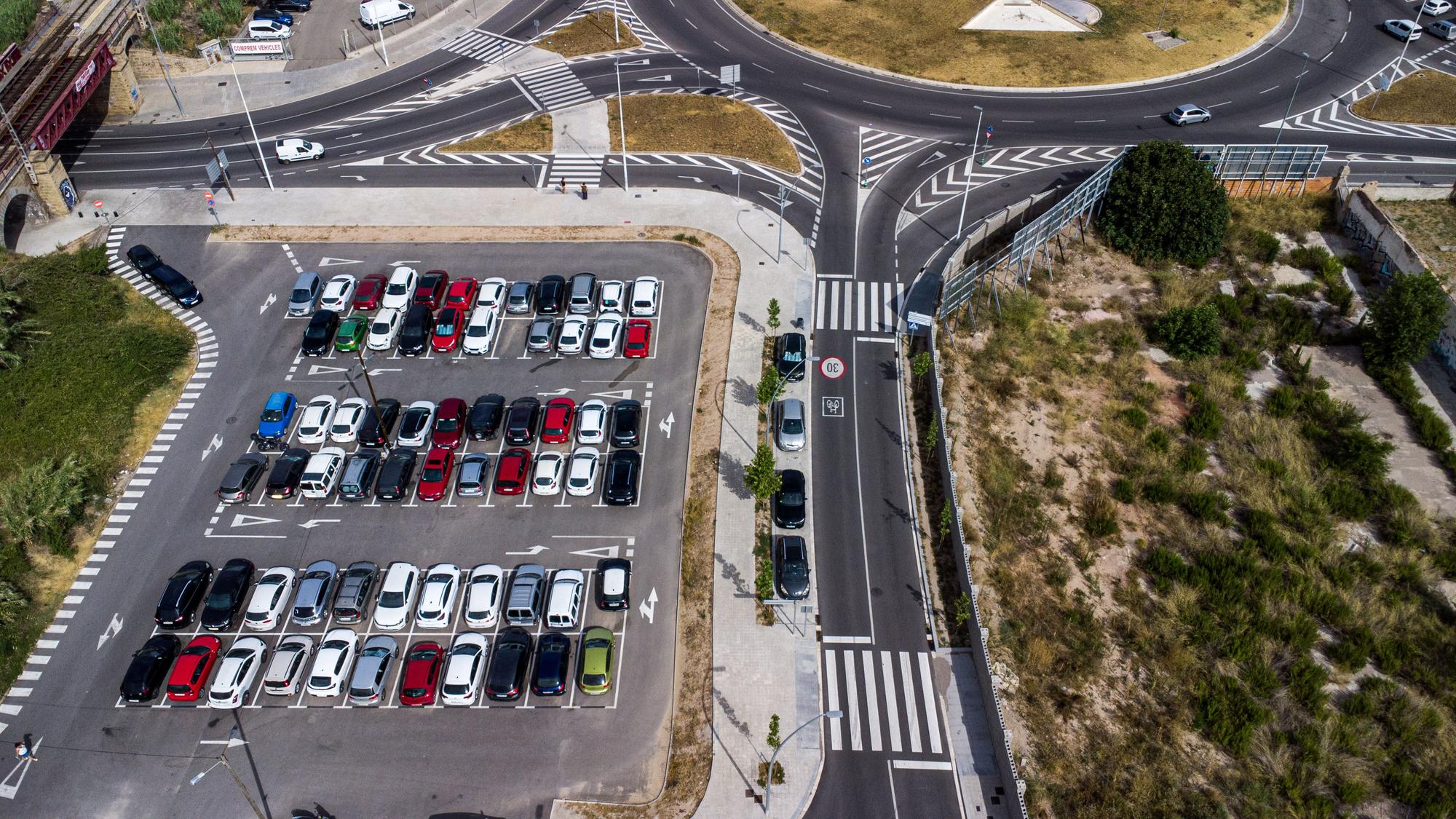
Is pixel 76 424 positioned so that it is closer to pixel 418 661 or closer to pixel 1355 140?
pixel 418 661

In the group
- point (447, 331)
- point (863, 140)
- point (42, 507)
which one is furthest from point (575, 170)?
point (42, 507)

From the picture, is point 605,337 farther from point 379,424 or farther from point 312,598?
point 312,598

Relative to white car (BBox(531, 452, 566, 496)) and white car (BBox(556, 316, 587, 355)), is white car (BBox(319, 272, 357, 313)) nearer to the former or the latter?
white car (BBox(556, 316, 587, 355))

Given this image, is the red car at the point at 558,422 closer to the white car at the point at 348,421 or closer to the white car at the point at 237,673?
the white car at the point at 348,421

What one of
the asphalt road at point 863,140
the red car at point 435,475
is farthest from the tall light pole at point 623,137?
the red car at point 435,475

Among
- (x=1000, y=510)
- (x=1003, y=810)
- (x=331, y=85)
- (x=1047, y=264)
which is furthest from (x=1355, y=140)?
(x=331, y=85)
